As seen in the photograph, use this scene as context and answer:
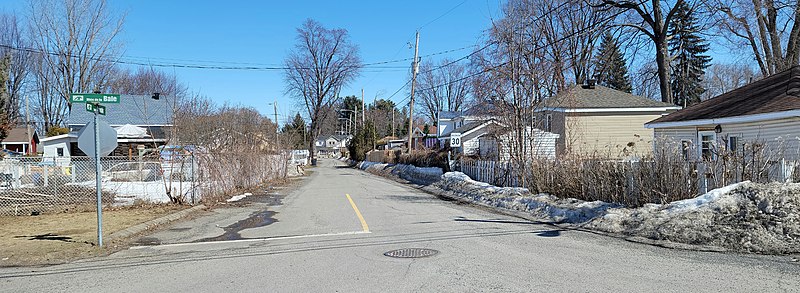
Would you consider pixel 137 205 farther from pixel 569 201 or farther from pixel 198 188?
pixel 569 201

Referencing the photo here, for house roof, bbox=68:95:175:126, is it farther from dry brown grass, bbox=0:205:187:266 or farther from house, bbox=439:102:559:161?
dry brown grass, bbox=0:205:187:266

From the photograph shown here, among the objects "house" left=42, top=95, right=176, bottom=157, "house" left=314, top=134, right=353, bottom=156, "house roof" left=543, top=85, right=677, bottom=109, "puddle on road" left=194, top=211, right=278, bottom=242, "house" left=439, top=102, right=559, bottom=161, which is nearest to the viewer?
"puddle on road" left=194, top=211, right=278, bottom=242

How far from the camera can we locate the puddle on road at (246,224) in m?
11.2

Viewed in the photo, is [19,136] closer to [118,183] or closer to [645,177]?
[118,183]

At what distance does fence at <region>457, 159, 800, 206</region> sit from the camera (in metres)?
11.0

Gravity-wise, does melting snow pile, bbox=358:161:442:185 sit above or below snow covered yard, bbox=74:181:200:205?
below

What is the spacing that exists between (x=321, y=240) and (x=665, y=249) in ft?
19.5

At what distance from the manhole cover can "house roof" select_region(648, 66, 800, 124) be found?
14.4 meters

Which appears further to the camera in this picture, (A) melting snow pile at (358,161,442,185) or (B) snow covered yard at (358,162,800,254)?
(A) melting snow pile at (358,161,442,185)

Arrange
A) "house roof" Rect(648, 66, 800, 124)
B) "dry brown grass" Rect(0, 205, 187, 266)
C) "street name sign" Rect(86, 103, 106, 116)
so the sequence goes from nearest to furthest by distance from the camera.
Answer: "dry brown grass" Rect(0, 205, 187, 266)
"street name sign" Rect(86, 103, 106, 116)
"house roof" Rect(648, 66, 800, 124)

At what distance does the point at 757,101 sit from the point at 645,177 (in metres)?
10.4

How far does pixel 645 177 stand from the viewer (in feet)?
39.7

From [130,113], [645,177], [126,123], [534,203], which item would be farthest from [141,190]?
[130,113]

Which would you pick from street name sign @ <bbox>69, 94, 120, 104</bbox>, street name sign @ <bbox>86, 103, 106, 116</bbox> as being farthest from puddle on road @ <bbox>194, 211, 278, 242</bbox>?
street name sign @ <bbox>69, 94, 120, 104</bbox>
